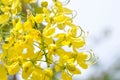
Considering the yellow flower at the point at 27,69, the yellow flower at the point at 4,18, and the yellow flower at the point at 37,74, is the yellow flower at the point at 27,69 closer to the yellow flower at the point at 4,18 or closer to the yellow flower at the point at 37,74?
the yellow flower at the point at 37,74

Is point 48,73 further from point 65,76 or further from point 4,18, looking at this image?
point 4,18

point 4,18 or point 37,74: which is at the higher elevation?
point 4,18

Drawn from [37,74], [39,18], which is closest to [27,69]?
[37,74]

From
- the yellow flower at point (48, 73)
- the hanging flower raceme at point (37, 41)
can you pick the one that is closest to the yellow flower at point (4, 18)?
the hanging flower raceme at point (37, 41)

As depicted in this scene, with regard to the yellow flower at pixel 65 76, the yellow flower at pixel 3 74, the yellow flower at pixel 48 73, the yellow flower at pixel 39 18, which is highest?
the yellow flower at pixel 39 18

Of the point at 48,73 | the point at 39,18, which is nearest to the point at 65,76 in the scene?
the point at 48,73

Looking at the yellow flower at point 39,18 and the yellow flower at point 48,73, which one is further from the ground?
the yellow flower at point 39,18

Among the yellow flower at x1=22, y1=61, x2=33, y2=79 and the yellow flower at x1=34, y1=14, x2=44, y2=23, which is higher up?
the yellow flower at x1=34, y1=14, x2=44, y2=23

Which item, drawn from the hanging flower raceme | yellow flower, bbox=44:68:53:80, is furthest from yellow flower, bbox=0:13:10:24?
yellow flower, bbox=44:68:53:80

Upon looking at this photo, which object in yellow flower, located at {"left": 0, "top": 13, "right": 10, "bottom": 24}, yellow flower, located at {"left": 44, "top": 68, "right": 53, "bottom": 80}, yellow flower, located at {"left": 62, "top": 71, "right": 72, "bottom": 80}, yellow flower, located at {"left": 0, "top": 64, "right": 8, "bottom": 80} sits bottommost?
yellow flower, located at {"left": 0, "top": 64, "right": 8, "bottom": 80}

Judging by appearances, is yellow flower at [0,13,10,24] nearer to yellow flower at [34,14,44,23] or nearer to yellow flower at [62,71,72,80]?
yellow flower at [34,14,44,23]
